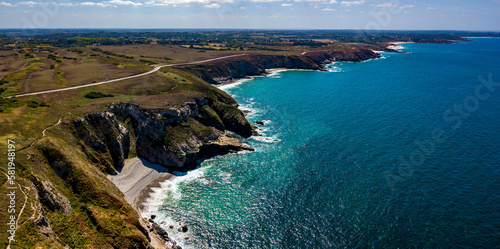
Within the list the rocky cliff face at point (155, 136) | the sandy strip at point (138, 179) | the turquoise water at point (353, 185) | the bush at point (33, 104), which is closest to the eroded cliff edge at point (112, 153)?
the rocky cliff face at point (155, 136)

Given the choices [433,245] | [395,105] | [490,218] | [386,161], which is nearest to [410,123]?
[395,105]

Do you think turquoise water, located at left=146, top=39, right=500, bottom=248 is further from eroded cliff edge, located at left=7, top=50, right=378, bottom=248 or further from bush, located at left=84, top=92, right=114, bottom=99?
bush, located at left=84, top=92, right=114, bottom=99

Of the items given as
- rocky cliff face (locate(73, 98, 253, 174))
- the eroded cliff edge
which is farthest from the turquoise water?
the eroded cliff edge

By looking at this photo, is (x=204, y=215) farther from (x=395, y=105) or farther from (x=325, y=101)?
(x=395, y=105)

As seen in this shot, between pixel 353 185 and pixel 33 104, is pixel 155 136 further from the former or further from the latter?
pixel 353 185

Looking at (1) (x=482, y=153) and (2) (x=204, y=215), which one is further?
(1) (x=482, y=153)

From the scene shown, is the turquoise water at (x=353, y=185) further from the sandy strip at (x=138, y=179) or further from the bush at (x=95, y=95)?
the bush at (x=95, y=95)
